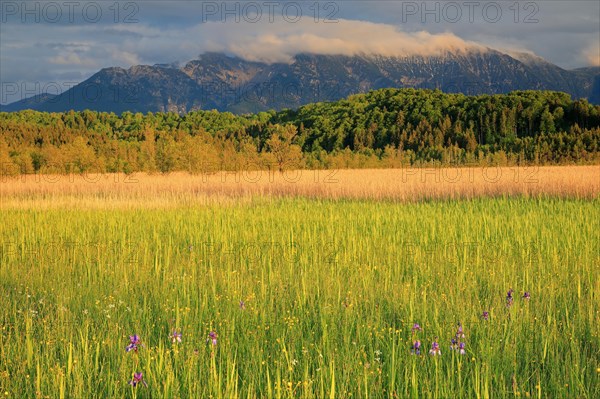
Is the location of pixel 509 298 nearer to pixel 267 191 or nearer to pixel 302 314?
pixel 302 314

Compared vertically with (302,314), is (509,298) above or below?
above

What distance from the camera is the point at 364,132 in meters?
80.6

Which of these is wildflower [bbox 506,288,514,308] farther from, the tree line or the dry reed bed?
the tree line

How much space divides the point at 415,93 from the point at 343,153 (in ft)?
117

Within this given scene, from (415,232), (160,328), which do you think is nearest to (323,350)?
(160,328)

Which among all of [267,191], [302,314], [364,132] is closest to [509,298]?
[302,314]

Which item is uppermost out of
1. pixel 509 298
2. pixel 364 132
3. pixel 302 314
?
pixel 364 132

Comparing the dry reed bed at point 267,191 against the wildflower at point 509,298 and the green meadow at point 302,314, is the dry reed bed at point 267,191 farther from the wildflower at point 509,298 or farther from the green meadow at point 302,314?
the wildflower at point 509,298

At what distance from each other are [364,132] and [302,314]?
253 feet

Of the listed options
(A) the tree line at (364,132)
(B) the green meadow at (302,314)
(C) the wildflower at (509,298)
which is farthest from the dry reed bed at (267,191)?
(A) the tree line at (364,132)

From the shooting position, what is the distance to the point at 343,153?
6812 cm

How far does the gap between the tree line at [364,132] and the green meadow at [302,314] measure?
39.0 m

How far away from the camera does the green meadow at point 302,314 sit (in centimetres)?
363

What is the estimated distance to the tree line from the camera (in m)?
55.9
